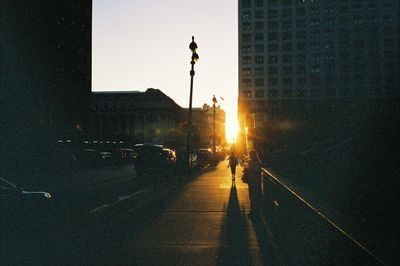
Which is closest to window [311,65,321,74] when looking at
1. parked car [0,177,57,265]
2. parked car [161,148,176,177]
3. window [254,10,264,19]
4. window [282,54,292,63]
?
window [282,54,292,63]

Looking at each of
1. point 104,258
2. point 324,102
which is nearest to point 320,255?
point 104,258

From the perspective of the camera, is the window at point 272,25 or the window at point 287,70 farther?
the window at point 272,25

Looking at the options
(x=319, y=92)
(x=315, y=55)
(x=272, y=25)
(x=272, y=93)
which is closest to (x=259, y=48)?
(x=272, y=25)

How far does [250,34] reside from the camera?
117 m

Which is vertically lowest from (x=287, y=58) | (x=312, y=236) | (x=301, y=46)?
(x=312, y=236)

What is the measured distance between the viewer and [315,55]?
112 m

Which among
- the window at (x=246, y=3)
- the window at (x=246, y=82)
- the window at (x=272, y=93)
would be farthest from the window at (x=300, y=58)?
the window at (x=246, y=3)

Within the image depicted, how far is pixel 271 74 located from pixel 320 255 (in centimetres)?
11153

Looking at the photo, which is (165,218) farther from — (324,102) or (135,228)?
(324,102)

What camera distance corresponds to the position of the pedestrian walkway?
23.7 ft

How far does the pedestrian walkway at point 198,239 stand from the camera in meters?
7.23

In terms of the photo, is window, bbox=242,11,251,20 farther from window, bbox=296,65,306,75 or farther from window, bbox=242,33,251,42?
window, bbox=296,65,306,75

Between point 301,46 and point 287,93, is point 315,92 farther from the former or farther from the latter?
point 301,46

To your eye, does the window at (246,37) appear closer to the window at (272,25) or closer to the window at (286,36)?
the window at (272,25)
